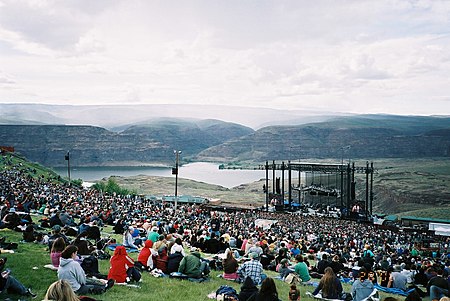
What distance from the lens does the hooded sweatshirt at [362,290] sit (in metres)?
8.93

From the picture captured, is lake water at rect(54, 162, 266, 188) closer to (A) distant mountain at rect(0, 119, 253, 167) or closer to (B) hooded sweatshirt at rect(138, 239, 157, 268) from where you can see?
(A) distant mountain at rect(0, 119, 253, 167)

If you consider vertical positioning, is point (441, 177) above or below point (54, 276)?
below

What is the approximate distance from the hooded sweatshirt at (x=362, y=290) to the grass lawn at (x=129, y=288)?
100 cm

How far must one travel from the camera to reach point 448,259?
21.3 metres

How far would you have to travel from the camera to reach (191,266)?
402 inches

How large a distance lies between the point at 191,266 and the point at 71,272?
321 cm

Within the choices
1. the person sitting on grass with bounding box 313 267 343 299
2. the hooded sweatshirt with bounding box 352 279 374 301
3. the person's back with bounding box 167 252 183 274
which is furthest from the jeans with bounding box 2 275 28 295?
the hooded sweatshirt with bounding box 352 279 374 301

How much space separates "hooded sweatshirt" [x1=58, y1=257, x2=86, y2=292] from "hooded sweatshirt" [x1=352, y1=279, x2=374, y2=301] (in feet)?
16.9

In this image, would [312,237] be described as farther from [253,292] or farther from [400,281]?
[253,292]

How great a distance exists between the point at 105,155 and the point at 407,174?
391ft

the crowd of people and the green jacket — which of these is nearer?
the crowd of people

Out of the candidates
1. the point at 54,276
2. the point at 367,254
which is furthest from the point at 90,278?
the point at 367,254

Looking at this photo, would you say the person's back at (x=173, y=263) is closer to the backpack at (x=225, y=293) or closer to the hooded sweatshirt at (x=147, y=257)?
the hooded sweatshirt at (x=147, y=257)

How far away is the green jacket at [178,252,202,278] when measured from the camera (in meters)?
10.1
